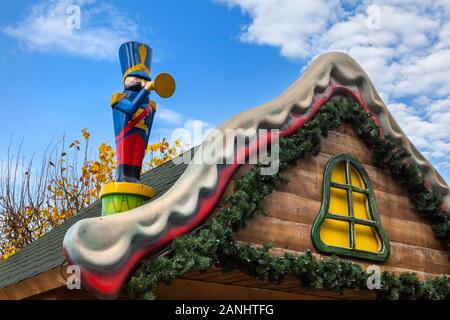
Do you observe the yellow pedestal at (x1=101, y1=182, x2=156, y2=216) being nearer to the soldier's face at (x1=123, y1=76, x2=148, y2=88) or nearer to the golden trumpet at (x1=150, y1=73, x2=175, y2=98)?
the golden trumpet at (x1=150, y1=73, x2=175, y2=98)

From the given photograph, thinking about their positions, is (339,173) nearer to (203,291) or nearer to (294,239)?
(294,239)

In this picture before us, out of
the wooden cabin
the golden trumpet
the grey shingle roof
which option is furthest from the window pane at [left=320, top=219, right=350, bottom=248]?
the golden trumpet

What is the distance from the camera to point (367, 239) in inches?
237

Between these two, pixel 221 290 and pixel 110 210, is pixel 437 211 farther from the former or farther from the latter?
pixel 110 210

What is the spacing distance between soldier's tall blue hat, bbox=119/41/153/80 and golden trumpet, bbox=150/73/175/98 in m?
0.68

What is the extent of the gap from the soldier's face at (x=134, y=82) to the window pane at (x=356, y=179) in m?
2.26

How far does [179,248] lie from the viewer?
14.9ft

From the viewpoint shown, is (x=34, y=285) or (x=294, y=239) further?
(x=294, y=239)

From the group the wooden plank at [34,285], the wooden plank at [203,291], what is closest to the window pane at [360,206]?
the wooden plank at [203,291]

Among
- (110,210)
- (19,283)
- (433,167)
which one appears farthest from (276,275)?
(433,167)

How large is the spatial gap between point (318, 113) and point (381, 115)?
99 cm

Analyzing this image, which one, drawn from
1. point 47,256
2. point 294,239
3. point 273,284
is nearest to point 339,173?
point 294,239

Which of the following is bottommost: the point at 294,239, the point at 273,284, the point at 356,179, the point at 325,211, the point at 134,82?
the point at 273,284

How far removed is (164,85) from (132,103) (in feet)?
1.66
